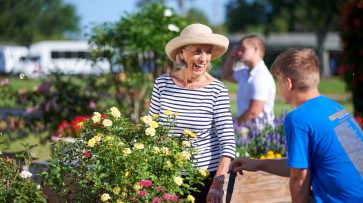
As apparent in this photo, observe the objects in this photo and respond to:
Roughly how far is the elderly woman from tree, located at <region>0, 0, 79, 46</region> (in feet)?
152

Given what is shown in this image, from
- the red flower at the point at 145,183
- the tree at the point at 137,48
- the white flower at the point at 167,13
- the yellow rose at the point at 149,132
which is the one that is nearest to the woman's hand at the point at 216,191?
the yellow rose at the point at 149,132

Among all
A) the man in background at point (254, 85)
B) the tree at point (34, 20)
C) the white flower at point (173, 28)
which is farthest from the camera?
the tree at point (34, 20)

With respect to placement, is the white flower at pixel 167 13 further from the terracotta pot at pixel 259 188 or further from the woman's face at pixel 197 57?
the woman's face at pixel 197 57

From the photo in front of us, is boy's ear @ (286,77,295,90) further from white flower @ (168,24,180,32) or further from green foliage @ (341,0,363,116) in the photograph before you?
green foliage @ (341,0,363,116)

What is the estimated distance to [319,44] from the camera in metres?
65.8

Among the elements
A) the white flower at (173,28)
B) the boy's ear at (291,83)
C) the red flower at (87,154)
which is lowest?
the red flower at (87,154)

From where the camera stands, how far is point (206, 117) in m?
4.50

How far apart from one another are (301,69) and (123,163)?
101 centimetres

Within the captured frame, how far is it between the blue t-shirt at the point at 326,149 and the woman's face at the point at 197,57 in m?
1.04

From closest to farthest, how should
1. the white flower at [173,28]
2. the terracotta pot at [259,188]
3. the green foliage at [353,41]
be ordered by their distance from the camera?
the terracotta pot at [259,188]
the white flower at [173,28]
the green foliage at [353,41]

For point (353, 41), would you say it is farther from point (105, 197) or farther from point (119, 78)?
point (105, 197)

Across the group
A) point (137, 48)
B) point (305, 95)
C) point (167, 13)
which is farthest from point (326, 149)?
point (137, 48)

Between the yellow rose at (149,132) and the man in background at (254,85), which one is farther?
the man in background at (254,85)

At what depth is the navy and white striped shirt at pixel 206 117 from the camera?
449 centimetres
